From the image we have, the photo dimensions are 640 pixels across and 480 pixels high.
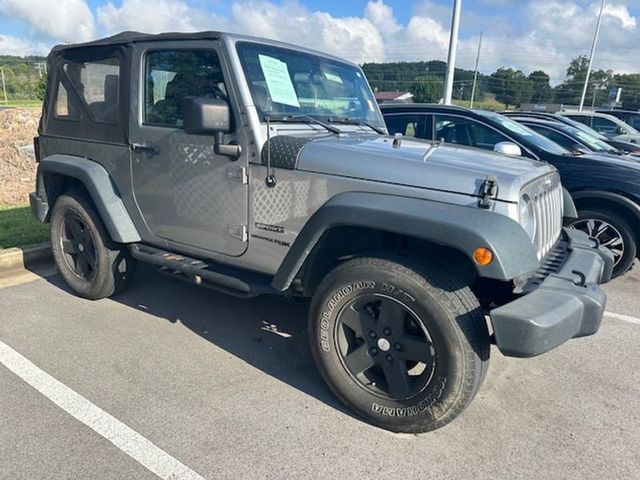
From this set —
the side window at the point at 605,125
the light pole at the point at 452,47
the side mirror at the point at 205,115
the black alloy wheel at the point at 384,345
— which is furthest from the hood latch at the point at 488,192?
the side window at the point at 605,125

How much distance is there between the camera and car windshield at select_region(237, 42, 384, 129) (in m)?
3.05

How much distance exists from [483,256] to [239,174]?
156cm

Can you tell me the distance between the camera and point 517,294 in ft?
8.18

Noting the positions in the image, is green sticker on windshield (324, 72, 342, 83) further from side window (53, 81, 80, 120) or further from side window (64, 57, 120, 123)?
side window (53, 81, 80, 120)

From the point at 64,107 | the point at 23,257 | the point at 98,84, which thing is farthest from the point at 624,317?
the point at 23,257

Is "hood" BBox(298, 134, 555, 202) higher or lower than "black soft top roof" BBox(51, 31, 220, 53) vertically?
lower

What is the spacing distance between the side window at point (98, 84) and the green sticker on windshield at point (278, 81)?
1236mm

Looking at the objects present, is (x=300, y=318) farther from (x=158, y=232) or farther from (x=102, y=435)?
(x=102, y=435)

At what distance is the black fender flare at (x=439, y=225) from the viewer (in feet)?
7.23

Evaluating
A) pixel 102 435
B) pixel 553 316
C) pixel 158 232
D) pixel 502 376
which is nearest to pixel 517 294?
pixel 553 316

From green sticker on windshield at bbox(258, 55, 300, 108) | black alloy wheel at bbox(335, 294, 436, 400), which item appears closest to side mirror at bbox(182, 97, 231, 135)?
green sticker on windshield at bbox(258, 55, 300, 108)

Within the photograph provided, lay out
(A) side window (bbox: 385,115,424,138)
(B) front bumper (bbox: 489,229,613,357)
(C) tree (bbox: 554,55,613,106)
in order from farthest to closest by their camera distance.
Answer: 1. (C) tree (bbox: 554,55,613,106)
2. (A) side window (bbox: 385,115,424,138)
3. (B) front bumper (bbox: 489,229,613,357)

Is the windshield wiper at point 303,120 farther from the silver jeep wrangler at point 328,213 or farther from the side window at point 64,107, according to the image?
the side window at point 64,107

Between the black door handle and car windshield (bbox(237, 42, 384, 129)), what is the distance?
3.01 feet
